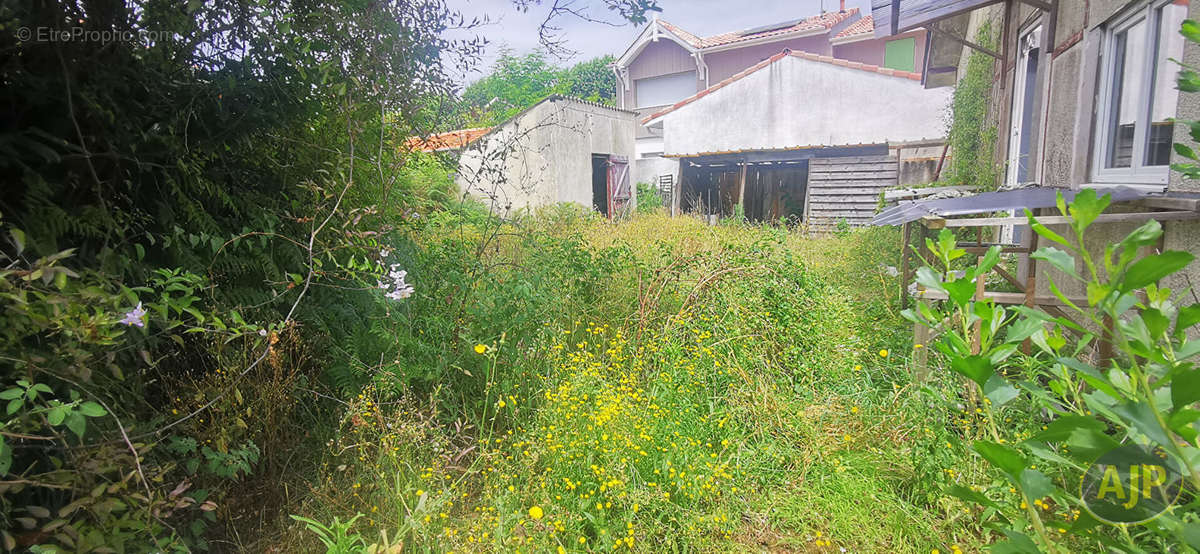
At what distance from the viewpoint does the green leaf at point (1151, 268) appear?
740 mm

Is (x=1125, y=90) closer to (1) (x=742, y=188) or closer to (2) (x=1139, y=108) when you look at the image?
(2) (x=1139, y=108)

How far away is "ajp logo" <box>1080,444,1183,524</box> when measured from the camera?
81 centimetres

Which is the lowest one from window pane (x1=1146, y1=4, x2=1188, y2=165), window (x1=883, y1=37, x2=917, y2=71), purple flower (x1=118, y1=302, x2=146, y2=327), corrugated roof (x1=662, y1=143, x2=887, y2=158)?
purple flower (x1=118, y1=302, x2=146, y2=327)

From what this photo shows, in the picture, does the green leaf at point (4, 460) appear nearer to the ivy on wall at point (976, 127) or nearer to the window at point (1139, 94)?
the window at point (1139, 94)

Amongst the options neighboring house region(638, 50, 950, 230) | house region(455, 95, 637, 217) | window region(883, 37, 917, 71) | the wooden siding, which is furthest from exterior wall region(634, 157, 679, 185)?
window region(883, 37, 917, 71)

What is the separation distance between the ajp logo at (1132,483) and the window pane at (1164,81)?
3108 mm

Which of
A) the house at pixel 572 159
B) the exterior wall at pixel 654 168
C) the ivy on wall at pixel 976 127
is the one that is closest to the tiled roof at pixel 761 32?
the exterior wall at pixel 654 168

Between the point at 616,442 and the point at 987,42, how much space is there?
7.45 m

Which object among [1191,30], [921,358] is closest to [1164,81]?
[921,358]

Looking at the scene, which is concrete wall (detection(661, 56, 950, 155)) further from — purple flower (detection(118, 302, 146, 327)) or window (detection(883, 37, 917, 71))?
purple flower (detection(118, 302, 146, 327))

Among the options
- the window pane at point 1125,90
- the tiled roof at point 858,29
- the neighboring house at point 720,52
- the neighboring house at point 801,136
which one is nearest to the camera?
the window pane at point 1125,90

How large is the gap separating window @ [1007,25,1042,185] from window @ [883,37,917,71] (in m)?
17.0

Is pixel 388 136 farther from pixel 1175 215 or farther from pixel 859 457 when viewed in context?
pixel 1175 215

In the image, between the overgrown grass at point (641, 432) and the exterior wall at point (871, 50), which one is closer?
the overgrown grass at point (641, 432)
